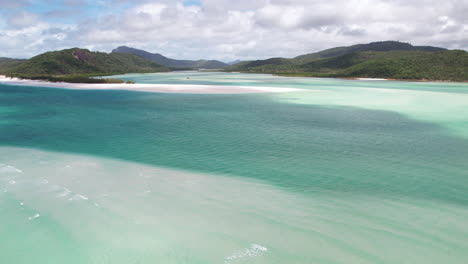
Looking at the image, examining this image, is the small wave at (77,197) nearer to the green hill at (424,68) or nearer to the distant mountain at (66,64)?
the green hill at (424,68)

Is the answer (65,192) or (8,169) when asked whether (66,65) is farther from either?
(65,192)

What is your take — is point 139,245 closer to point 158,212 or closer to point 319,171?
point 158,212

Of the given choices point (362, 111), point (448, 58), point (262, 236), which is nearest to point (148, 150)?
point (262, 236)

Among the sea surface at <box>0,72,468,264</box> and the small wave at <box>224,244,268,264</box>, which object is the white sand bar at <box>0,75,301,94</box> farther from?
the small wave at <box>224,244,268,264</box>

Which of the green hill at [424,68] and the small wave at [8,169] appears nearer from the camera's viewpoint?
the small wave at [8,169]

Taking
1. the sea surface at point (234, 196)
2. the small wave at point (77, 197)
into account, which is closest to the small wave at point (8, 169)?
the sea surface at point (234, 196)
